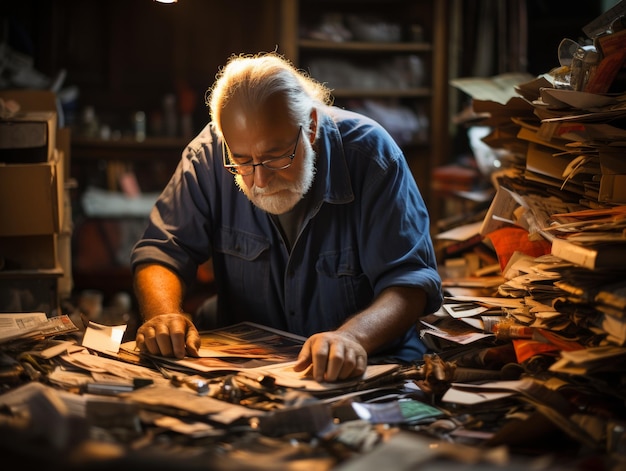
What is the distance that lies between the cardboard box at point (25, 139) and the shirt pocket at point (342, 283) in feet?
3.29

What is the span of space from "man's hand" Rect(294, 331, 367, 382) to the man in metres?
0.19

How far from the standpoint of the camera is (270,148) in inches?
87.0

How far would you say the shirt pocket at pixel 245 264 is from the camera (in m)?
2.52

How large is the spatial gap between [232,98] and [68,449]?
1310 millimetres

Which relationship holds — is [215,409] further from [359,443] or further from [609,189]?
[609,189]

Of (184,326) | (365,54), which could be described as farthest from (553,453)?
(365,54)

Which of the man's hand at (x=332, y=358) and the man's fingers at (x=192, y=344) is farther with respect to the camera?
the man's fingers at (x=192, y=344)

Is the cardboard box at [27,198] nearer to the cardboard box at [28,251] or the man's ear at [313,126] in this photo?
the cardboard box at [28,251]

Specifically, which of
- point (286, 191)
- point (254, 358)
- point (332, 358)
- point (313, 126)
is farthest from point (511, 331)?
point (313, 126)

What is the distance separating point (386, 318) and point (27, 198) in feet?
4.14

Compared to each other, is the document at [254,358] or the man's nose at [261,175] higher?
the man's nose at [261,175]

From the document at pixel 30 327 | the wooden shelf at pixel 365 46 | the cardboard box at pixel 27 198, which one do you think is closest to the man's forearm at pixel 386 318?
the document at pixel 30 327

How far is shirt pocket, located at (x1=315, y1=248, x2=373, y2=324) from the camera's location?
2.44 m

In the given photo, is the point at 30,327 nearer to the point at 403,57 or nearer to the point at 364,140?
the point at 364,140
